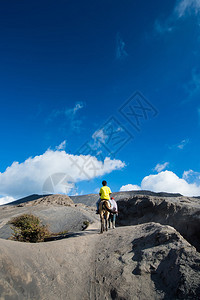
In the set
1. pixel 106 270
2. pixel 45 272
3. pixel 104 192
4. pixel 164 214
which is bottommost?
Answer: pixel 106 270

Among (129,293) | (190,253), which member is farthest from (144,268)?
(190,253)

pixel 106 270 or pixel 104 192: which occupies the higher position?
pixel 104 192

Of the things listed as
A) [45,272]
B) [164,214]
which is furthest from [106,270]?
[164,214]

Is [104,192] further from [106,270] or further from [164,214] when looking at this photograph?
[164,214]

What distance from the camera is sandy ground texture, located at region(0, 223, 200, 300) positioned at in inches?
150

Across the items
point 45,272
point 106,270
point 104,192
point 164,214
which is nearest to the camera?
point 45,272

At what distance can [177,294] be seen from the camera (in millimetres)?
3523

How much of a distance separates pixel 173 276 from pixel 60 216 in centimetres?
2347

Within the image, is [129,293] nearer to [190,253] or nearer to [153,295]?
[153,295]

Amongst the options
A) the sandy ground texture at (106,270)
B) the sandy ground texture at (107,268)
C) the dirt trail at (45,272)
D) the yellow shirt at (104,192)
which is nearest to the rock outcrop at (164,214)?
the sandy ground texture at (107,268)

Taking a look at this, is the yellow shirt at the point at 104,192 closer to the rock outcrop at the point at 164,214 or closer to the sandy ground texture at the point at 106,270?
the sandy ground texture at the point at 106,270

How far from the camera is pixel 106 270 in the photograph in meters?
5.06

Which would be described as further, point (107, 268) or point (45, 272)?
point (107, 268)

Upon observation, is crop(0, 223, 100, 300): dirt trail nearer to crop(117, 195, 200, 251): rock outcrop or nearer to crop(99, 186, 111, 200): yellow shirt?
crop(99, 186, 111, 200): yellow shirt
